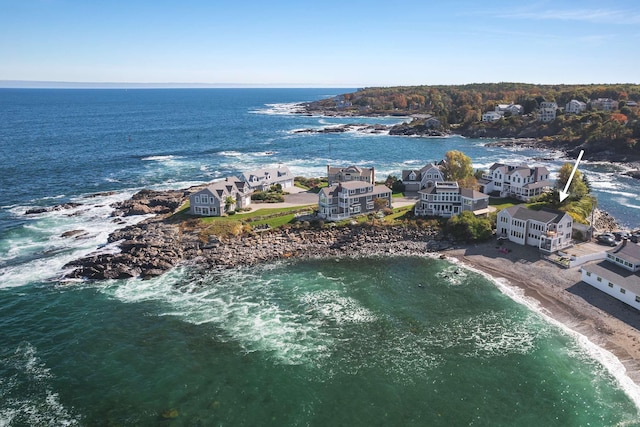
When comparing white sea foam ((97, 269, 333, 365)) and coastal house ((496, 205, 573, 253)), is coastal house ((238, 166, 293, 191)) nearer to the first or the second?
white sea foam ((97, 269, 333, 365))

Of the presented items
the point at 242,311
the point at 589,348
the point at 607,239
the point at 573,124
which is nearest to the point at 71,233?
the point at 242,311

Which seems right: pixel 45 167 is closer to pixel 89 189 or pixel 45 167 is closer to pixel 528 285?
pixel 89 189

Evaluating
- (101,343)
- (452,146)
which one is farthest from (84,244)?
(452,146)

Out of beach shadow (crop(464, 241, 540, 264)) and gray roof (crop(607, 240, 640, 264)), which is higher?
gray roof (crop(607, 240, 640, 264))

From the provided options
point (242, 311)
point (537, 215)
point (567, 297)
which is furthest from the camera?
point (537, 215)

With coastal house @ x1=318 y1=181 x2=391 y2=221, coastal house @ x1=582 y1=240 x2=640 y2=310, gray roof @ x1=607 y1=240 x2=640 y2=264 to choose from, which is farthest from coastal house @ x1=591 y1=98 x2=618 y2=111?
coastal house @ x1=582 y1=240 x2=640 y2=310

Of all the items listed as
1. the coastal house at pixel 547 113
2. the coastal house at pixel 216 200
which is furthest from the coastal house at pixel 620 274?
the coastal house at pixel 547 113

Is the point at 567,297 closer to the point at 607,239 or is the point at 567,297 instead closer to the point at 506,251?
the point at 506,251
